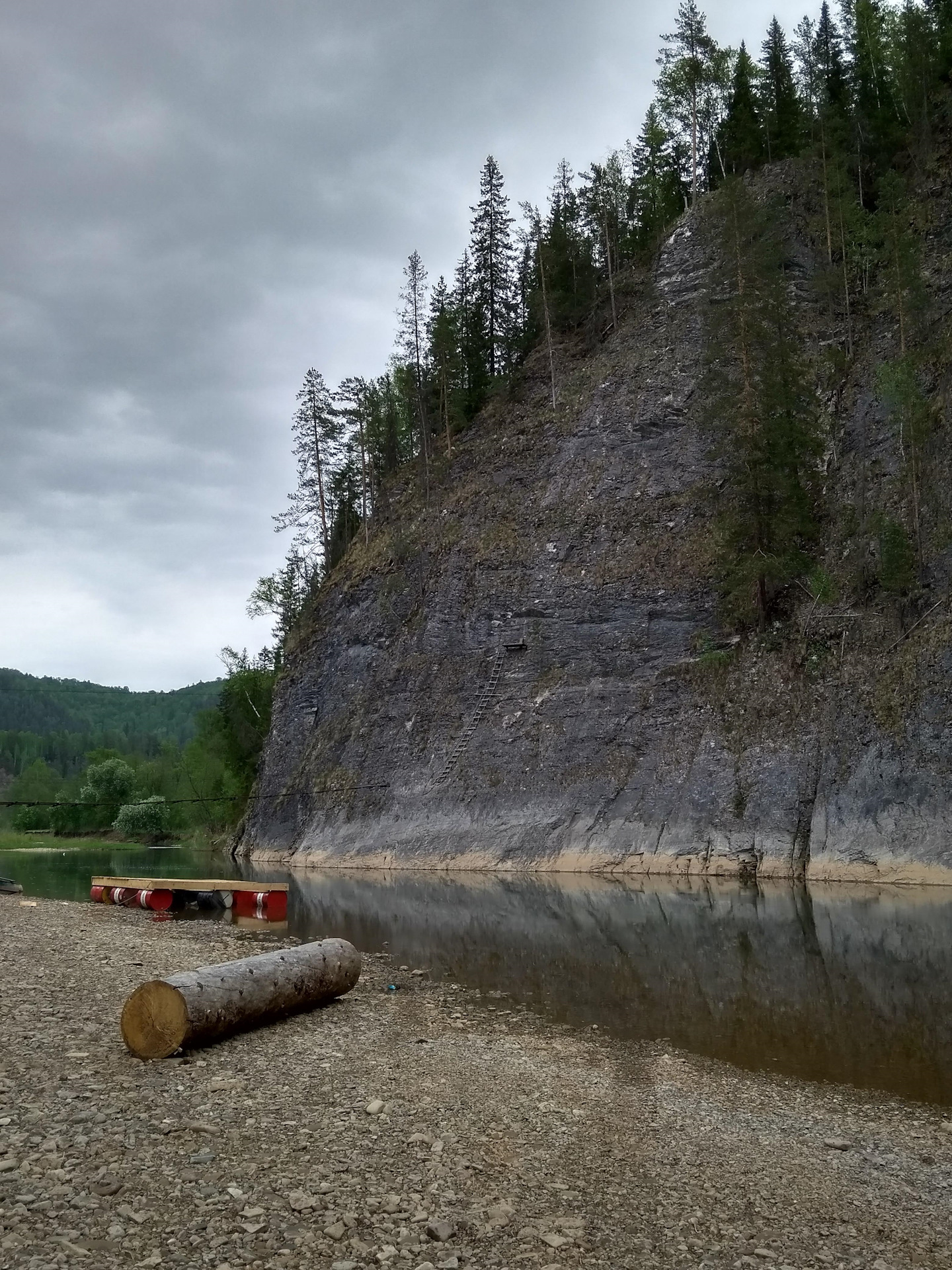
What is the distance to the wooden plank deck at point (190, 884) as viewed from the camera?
93.2 feet

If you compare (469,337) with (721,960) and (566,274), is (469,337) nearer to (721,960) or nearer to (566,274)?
(566,274)

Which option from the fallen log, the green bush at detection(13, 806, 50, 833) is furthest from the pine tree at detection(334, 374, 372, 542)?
the green bush at detection(13, 806, 50, 833)

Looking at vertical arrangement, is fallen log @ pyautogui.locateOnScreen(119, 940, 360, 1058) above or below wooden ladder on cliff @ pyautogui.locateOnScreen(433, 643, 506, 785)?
below

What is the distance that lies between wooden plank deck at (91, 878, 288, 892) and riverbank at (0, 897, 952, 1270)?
16.8m

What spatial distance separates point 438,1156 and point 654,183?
74860 mm

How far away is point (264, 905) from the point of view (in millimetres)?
27375

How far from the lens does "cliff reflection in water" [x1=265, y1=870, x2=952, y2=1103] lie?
452 inches

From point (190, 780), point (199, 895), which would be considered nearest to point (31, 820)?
point (190, 780)

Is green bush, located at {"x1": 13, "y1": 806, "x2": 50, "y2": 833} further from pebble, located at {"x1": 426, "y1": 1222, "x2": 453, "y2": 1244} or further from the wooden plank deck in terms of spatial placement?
pebble, located at {"x1": 426, "y1": 1222, "x2": 453, "y2": 1244}

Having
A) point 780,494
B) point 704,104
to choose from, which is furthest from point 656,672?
point 704,104

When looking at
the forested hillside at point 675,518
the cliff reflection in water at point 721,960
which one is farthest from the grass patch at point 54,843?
the cliff reflection in water at point 721,960

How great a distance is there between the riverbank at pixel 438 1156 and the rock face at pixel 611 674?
21.7 meters

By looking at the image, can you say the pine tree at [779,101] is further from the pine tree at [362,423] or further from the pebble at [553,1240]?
the pebble at [553,1240]

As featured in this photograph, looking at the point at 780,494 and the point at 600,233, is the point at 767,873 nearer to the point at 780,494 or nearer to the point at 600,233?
the point at 780,494
